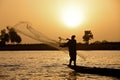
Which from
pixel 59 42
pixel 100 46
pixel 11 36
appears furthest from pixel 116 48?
pixel 59 42

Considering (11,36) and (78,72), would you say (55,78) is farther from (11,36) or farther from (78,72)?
(11,36)

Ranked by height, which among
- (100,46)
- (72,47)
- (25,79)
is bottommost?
(25,79)

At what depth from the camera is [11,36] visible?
17712 centimetres

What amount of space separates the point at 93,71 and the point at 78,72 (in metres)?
2.12

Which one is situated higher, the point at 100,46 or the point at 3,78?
the point at 100,46

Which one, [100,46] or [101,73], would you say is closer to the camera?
[101,73]

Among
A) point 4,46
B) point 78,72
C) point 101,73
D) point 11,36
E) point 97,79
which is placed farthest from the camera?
point 4,46

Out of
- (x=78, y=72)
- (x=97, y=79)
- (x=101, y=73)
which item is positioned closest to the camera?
(x=97, y=79)

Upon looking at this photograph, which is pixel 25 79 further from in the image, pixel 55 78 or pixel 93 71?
pixel 93 71

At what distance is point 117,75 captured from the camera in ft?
92.9

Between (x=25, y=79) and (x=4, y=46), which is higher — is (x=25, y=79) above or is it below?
below

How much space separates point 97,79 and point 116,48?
15318 centimetres

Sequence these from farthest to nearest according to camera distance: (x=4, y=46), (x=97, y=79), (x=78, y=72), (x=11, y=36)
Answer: (x=4, y=46) → (x=11, y=36) → (x=78, y=72) → (x=97, y=79)

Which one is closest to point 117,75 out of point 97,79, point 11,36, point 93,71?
point 97,79
